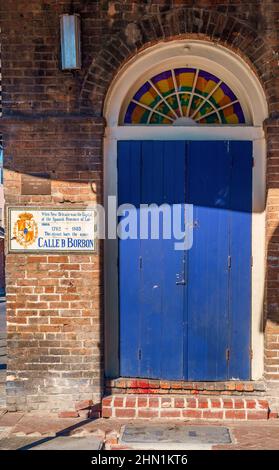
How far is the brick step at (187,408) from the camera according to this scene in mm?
5246

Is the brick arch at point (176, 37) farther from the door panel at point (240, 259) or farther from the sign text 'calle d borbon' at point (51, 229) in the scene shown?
the sign text 'calle d borbon' at point (51, 229)

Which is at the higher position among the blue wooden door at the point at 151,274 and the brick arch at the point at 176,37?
the brick arch at the point at 176,37

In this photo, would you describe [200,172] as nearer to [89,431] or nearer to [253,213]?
[253,213]

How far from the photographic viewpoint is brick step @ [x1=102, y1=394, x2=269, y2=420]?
17.2ft

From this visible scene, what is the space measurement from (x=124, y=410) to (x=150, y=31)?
403 cm

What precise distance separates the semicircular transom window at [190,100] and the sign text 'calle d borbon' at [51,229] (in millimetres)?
1342

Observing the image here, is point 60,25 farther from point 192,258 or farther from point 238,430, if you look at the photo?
point 238,430

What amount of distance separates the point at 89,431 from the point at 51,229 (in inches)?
83.6

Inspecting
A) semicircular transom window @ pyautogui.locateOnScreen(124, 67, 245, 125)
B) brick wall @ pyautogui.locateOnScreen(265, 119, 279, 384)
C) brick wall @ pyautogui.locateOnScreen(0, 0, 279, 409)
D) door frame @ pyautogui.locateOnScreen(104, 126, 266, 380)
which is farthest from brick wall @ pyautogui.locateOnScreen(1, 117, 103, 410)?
brick wall @ pyautogui.locateOnScreen(265, 119, 279, 384)

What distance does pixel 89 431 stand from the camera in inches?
197

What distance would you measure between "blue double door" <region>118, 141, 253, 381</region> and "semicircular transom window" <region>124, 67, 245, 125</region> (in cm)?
31

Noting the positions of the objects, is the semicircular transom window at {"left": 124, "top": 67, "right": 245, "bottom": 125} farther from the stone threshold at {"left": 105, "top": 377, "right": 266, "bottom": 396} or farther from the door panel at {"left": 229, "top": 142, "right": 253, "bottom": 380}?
the stone threshold at {"left": 105, "top": 377, "right": 266, "bottom": 396}

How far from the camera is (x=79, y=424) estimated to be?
203 inches

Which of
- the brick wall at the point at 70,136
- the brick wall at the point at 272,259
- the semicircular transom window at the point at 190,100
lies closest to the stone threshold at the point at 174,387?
the brick wall at the point at 70,136
